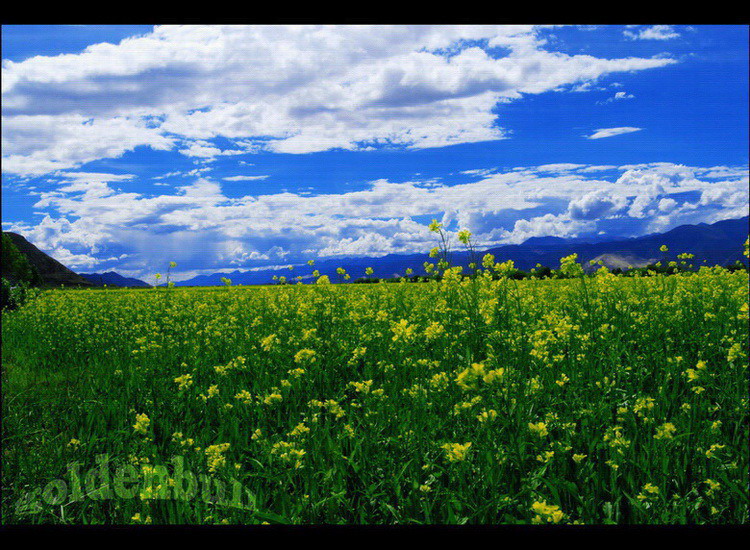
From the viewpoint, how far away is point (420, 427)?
3299 mm

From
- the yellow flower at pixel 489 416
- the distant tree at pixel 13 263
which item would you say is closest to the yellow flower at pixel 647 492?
the yellow flower at pixel 489 416

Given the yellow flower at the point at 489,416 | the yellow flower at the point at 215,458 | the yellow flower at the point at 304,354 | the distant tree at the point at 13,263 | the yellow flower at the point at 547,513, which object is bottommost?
the yellow flower at the point at 547,513

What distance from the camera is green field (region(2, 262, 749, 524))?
2773 millimetres

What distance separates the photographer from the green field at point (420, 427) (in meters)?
2.77

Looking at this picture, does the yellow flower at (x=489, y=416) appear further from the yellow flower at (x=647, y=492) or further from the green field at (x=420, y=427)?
the yellow flower at (x=647, y=492)

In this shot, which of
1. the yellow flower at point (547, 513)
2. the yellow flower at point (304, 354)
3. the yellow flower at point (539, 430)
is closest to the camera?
the yellow flower at point (547, 513)

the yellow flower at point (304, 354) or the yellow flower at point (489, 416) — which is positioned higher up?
the yellow flower at point (304, 354)

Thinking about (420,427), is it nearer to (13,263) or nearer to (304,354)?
(304,354)

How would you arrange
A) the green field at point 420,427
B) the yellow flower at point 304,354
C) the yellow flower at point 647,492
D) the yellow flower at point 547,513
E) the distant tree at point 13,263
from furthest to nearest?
1. the distant tree at point 13,263
2. the yellow flower at point 304,354
3. the green field at point 420,427
4. the yellow flower at point 647,492
5. the yellow flower at point 547,513

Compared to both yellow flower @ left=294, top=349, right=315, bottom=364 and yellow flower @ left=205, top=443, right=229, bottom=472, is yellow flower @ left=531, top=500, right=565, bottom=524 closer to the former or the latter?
yellow flower @ left=205, top=443, right=229, bottom=472

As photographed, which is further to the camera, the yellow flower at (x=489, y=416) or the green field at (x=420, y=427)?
the green field at (x=420, y=427)

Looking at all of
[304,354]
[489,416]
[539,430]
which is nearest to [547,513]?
[489,416]

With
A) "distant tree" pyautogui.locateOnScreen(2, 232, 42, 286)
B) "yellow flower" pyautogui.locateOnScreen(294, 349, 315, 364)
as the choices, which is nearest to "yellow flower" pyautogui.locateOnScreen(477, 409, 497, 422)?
"yellow flower" pyautogui.locateOnScreen(294, 349, 315, 364)
